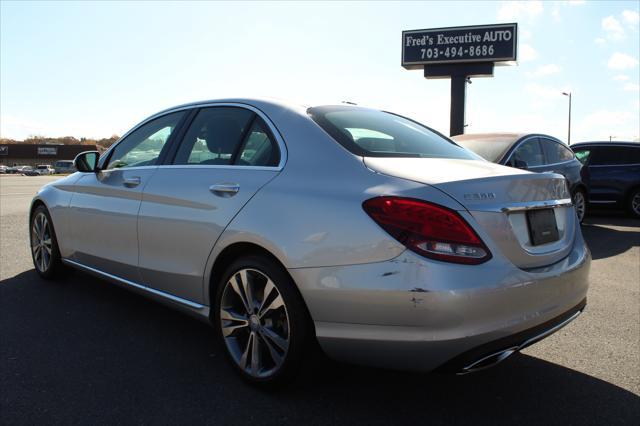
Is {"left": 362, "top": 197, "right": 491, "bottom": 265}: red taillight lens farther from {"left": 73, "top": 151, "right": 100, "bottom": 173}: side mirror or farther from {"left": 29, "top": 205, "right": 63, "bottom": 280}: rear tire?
{"left": 29, "top": 205, "right": 63, "bottom": 280}: rear tire

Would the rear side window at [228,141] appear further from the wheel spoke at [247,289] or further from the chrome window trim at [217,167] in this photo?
the wheel spoke at [247,289]

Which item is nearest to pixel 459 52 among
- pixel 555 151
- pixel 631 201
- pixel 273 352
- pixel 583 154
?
pixel 583 154

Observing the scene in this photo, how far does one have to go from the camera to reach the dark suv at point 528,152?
23.2 feet

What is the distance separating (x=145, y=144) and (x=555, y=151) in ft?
22.2

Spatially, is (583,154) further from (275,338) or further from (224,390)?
(224,390)

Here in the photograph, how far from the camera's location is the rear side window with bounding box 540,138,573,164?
Result: 26.9ft

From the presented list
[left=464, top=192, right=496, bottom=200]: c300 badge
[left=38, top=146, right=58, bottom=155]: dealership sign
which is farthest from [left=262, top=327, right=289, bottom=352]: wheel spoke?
[left=38, top=146, right=58, bottom=155]: dealership sign

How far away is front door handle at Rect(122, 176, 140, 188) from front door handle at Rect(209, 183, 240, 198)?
0.91m

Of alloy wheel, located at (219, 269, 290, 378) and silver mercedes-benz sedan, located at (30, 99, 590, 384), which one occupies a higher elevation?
A: silver mercedes-benz sedan, located at (30, 99, 590, 384)

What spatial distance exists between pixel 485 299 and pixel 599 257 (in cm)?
547

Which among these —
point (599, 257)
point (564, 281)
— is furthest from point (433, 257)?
point (599, 257)

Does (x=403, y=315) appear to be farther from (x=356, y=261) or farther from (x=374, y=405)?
(x=374, y=405)

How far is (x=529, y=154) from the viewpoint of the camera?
7.63 meters

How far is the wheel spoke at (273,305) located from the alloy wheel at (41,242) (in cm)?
304
